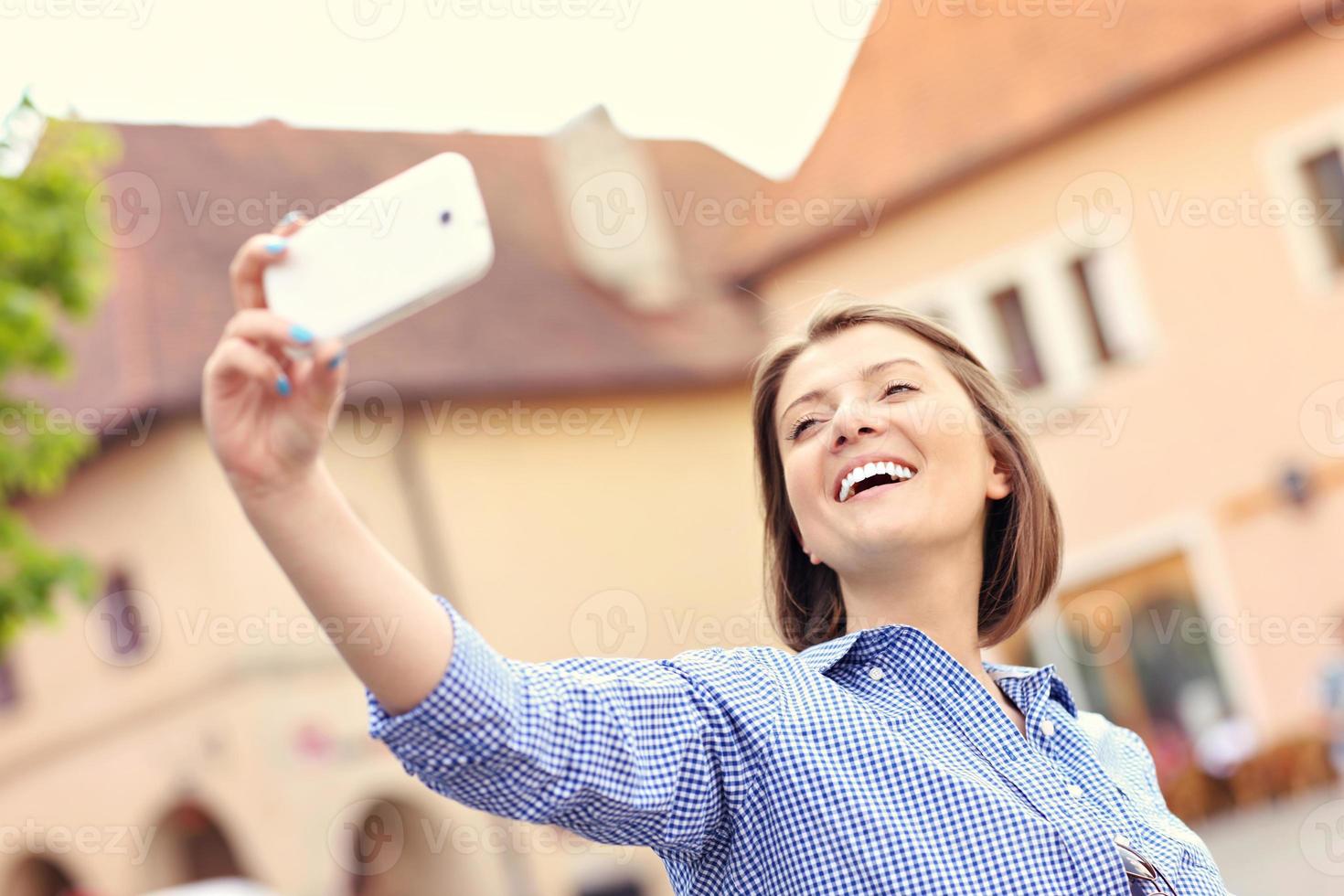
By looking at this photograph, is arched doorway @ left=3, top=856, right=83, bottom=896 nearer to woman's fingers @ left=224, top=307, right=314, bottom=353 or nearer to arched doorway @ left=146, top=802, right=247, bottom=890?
arched doorway @ left=146, top=802, right=247, bottom=890

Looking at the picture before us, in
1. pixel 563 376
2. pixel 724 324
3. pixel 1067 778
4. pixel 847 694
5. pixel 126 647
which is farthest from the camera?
pixel 724 324

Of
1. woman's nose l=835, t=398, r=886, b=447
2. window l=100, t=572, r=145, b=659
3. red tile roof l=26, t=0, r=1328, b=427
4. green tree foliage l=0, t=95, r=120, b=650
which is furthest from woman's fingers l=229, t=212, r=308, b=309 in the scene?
window l=100, t=572, r=145, b=659

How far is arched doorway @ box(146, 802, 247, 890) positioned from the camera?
759 inches

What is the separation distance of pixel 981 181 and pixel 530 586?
7.10 metres

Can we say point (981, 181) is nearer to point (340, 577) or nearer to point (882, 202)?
point (882, 202)

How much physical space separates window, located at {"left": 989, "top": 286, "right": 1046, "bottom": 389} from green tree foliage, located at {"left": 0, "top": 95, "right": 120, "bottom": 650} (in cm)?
1184

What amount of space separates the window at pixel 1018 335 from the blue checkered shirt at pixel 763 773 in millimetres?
17563

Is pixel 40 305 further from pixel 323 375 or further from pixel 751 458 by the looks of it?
pixel 751 458

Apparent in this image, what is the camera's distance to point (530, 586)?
20609 mm

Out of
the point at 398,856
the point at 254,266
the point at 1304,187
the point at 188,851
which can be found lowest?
the point at 254,266

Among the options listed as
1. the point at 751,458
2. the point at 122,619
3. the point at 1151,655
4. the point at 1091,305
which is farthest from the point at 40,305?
the point at 1151,655

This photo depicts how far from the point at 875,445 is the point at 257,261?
3.31ft

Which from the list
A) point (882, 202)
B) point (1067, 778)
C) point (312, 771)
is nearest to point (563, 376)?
point (882, 202)

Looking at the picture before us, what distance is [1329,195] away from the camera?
1719 centimetres
